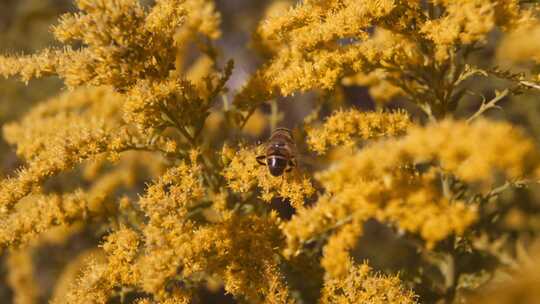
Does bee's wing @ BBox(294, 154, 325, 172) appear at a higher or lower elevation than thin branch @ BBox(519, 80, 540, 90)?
lower

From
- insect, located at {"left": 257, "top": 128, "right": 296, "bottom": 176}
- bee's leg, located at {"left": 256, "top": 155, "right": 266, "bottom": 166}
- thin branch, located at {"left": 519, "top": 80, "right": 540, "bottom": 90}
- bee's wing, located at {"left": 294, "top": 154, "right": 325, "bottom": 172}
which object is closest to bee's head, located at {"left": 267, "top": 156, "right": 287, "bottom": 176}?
insect, located at {"left": 257, "top": 128, "right": 296, "bottom": 176}

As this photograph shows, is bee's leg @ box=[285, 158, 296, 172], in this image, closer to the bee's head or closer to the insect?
the insect

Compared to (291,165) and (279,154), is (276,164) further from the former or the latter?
(291,165)

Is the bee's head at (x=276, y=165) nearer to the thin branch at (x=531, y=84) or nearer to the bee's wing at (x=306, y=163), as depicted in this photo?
A: the bee's wing at (x=306, y=163)

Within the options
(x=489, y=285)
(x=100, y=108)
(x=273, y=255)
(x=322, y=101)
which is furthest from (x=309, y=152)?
(x=100, y=108)

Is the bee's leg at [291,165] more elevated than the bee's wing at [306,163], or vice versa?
the bee's wing at [306,163]

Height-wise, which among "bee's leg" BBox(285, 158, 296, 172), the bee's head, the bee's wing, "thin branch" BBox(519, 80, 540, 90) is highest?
"thin branch" BBox(519, 80, 540, 90)

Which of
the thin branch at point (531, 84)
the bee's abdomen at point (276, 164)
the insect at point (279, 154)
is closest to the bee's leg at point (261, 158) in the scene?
the insect at point (279, 154)
